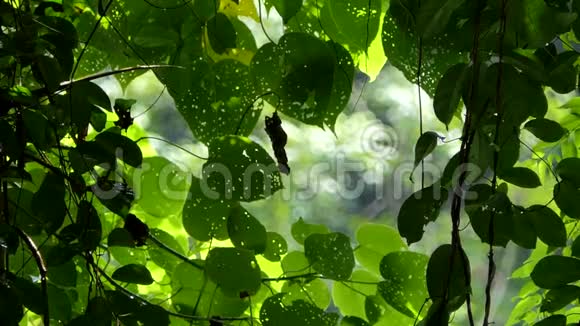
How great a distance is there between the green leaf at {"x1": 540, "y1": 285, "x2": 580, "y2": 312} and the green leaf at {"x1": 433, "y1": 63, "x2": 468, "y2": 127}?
0.71ft

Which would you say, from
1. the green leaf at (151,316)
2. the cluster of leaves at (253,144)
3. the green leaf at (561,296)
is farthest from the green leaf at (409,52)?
the green leaf at (151,316)

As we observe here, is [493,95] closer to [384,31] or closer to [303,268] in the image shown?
[384,31]

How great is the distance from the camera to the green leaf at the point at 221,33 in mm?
710

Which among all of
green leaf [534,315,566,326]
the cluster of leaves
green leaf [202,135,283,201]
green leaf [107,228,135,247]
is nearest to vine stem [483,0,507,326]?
the cluster of leaves

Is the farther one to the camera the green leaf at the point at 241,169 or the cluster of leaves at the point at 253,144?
the green leaf at the point at 241,169

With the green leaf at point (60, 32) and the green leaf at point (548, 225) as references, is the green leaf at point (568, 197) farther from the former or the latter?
the green leaf at point (60, 32)

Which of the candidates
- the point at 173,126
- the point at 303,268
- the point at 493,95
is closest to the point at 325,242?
the point at 303,268

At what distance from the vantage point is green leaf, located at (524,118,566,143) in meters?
0.64

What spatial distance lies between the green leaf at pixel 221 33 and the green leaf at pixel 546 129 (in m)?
0.28

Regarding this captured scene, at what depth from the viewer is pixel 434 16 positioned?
20.8 inches

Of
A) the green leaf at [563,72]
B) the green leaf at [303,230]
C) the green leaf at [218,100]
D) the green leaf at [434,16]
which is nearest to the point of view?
the green leaf at [434,16]

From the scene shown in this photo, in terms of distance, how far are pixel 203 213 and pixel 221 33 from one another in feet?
→ 0.57

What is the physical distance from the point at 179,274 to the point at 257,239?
11cm

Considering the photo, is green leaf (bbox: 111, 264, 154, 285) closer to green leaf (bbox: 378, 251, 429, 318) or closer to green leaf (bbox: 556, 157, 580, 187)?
green leaf (bbox: 378, 251, 429, 318)
